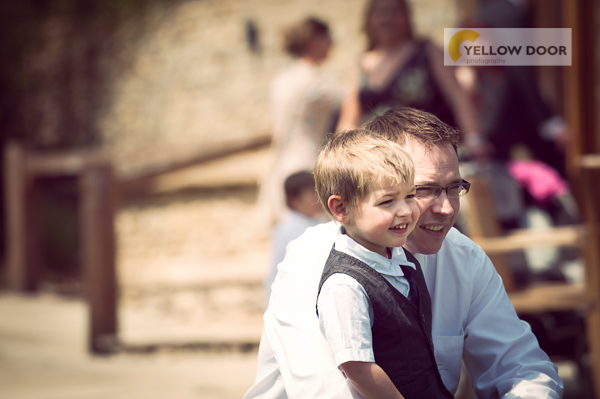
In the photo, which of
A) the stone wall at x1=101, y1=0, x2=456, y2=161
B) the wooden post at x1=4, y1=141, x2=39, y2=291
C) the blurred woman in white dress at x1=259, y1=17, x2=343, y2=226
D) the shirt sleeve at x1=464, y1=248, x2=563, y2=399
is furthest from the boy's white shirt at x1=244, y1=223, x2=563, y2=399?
the wooden post at x1=4, y1=141, x2=39, y2=291

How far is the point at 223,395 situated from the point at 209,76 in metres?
5.02

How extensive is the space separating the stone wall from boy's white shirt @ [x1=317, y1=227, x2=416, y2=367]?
563 centimetres

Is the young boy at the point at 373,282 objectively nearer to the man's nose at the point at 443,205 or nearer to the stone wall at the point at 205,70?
the man's nose at the point at 443,205

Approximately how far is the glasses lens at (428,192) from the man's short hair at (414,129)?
3.4 inches

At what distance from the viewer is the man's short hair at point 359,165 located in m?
1.11

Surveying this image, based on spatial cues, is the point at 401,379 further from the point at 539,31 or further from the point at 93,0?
the point at 93,0

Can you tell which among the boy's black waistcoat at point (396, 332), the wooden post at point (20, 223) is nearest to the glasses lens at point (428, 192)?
the boy's black waistcoat at point (396, 332)

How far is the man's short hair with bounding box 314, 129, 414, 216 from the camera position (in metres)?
1.11

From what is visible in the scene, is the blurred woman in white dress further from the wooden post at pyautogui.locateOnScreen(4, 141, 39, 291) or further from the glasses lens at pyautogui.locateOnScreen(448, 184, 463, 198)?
the wooden post at pyautogui.locateOnScreen(4, 141, 39, 291)

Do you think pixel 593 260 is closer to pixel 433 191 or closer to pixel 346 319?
pixel 433 191

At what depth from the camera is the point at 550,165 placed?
12.0ft

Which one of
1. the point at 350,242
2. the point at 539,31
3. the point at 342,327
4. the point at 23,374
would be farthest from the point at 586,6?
the point at 23,374

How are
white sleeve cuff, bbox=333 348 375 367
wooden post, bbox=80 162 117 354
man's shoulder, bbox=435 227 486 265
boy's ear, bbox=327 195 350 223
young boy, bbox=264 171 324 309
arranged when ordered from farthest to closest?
wooden post, bbox=80 162 117 354 < young boy, bbox=264 171 324 309 < man's shoulder, bbox=435 227 486 265 < boy's ear, bbox=327 195 350 223 < white sleeve cuff, bbox=333 348 375 367

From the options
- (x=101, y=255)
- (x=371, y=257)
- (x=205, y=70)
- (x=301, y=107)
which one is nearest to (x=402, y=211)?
(x=371, y=257)
